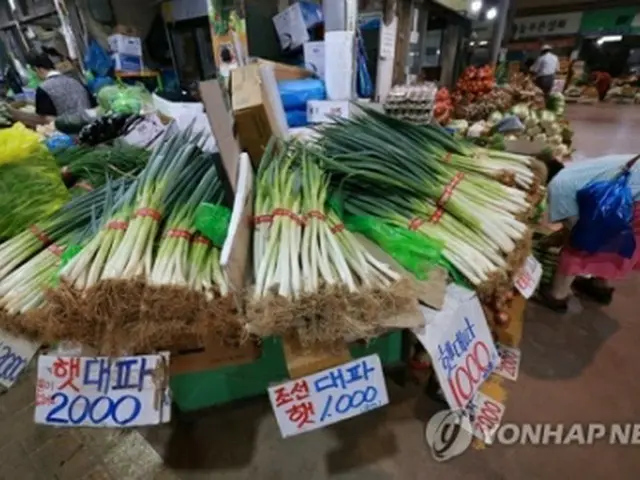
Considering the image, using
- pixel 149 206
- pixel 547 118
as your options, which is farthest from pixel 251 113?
pixel 547 118

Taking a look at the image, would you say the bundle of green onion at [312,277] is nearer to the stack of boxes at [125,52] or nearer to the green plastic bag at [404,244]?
the green plastic bag at [404,244]

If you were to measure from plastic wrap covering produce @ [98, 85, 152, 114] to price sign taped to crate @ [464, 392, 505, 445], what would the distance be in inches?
129

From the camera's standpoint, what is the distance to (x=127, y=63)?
4.70 metres

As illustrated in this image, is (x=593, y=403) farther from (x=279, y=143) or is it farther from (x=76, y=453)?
(x=76, y=453)

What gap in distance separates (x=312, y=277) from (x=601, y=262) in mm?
1935

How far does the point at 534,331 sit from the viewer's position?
222 centimetres

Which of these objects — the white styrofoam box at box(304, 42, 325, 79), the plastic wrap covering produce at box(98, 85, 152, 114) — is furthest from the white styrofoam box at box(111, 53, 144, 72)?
the white styrofoam box at box(304, 42, 325, 79)

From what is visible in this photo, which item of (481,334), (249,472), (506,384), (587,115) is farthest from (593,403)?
(587,115)

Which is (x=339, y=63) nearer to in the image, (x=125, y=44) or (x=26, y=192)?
(x=26, y=192)

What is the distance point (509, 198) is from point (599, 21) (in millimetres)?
20613

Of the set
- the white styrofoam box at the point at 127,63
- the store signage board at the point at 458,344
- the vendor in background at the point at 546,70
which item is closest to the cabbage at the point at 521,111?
the store signage board at the point at 458,344

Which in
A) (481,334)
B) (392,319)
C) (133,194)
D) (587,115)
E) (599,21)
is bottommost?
(587,115)

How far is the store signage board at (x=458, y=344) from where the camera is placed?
1023 mm

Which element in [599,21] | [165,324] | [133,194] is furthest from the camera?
[599,21]
